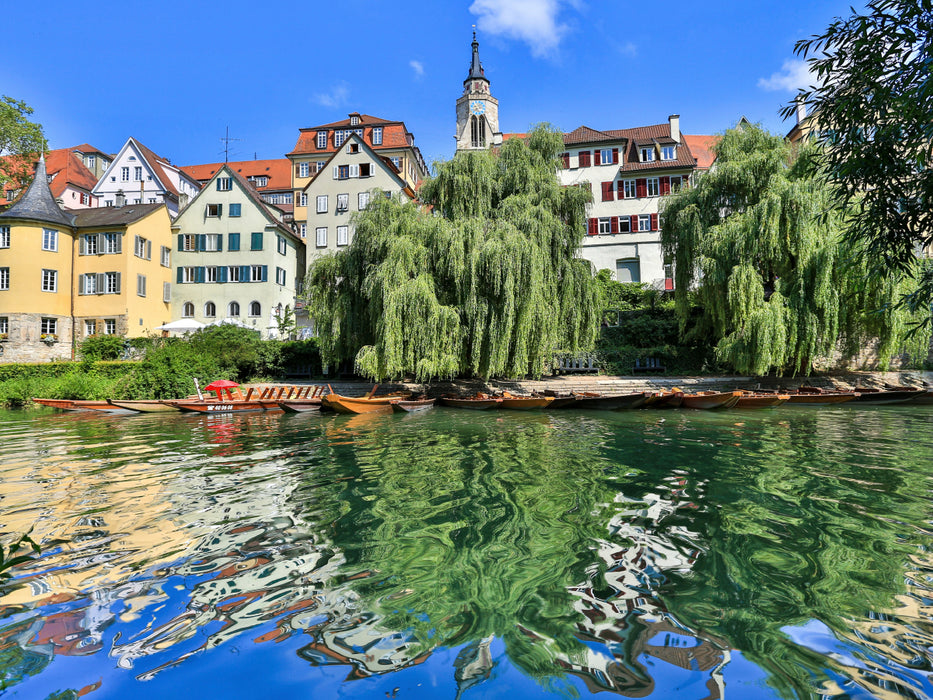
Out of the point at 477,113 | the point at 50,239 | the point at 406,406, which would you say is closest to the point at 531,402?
the point at 406,406

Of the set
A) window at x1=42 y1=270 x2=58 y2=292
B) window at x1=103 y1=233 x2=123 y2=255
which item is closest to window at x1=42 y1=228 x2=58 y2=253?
window at x1=42 y1=270 x2=58 y2=292

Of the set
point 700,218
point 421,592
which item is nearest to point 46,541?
point 421,592

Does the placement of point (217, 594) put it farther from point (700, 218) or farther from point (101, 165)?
point (101, 165)

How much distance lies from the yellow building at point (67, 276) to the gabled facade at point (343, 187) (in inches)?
382

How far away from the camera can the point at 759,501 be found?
5660 mm

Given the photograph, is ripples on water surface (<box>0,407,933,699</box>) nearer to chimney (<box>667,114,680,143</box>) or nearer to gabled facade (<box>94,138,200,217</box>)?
chimney (<box>667,114,680,143</box>)

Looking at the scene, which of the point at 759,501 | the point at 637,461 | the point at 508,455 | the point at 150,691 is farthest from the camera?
the point at 508,455

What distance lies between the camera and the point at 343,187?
35.2 m

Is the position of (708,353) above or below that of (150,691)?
above

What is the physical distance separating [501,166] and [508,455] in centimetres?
1435

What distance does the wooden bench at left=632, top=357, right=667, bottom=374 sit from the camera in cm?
2347

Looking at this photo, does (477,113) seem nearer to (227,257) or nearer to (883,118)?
(227,257)

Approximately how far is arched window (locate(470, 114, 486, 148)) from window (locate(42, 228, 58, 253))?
30575 mm

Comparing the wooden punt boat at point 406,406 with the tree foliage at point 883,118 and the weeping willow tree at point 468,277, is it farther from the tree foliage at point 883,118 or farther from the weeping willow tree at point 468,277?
the tree foliage at point 883,118
